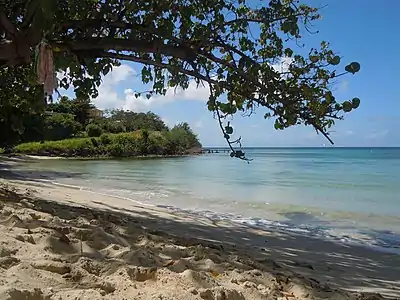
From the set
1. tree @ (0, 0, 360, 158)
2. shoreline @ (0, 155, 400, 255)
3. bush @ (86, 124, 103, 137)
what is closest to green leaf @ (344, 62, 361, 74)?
tree @ (0, 0, 360, 158)

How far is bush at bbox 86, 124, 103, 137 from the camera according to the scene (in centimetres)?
5412

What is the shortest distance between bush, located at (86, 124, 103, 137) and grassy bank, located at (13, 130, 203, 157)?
1894mm

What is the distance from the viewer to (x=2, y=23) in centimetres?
496

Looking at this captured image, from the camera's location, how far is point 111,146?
167ft

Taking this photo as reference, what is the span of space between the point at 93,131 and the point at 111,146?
193 inches

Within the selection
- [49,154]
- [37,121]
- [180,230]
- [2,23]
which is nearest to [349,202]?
[180,230]

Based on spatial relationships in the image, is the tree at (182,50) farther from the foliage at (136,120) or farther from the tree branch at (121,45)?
the foliage at (136,120)

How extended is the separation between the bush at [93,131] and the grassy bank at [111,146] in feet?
6.21

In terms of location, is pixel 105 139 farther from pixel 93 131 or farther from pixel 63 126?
pixel 63 126

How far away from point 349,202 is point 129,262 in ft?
38.9

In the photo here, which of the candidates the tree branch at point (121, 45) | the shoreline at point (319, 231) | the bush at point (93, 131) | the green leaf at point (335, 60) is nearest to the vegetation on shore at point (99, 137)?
the bush at point (93, 131)

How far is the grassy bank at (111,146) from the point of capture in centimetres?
4781

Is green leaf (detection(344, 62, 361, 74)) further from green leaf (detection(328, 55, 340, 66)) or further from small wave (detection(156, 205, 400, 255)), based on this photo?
small wave (detection(156, 205, 400, 255))

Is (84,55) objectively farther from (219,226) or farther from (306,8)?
(219,226)
